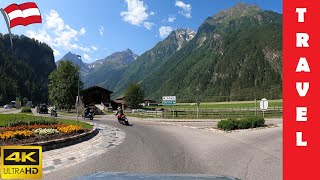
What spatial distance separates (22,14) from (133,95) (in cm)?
9563

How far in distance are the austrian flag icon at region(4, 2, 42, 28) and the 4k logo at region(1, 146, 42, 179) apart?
7687 millimetres

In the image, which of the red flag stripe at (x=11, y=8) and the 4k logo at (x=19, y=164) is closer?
the 4k logo at (x=19, y=164)

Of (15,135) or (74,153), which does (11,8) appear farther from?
(15,135)

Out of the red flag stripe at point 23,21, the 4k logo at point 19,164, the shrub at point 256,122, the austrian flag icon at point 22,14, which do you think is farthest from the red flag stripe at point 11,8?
the shrub at point 256,122

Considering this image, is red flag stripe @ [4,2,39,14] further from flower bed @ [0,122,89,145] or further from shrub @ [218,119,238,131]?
shrub @ [218,119,238,131]

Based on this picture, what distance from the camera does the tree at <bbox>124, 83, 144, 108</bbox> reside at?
355ft

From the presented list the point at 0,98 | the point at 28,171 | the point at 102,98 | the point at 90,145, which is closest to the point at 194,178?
the point at 28,171

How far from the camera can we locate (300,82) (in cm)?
1064

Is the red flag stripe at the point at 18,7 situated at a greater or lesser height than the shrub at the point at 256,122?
greater

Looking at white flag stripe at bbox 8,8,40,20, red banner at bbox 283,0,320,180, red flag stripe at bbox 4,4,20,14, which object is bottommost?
red banner at bbox 283,0,320,180

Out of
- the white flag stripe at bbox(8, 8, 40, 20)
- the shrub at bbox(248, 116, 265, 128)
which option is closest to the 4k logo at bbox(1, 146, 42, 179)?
the white flag stripe at bbox(8, 8, 40, 20)

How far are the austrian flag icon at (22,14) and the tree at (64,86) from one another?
6833cm

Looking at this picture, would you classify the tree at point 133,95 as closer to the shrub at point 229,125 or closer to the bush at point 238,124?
the bush at point 238,124

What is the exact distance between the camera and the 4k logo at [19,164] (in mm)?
6637
